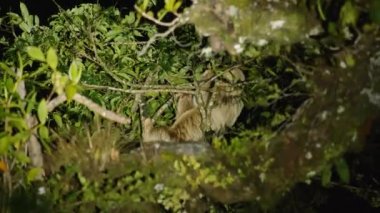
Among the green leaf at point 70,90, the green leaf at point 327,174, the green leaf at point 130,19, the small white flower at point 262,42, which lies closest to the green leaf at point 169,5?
the small white flower at point 262,42

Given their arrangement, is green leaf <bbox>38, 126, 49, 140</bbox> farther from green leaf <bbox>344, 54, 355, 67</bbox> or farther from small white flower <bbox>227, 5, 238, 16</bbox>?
green leaf <bbox>344, 54, 355, 67</bbox>

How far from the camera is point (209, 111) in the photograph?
11.6ft

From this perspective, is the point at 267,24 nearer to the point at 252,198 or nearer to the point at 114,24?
the point at 252,198

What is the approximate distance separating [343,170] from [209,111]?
1.43m

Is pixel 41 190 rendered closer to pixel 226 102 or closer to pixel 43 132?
pixel 43 132

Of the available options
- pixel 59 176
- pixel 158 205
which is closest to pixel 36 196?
pixel 59 176

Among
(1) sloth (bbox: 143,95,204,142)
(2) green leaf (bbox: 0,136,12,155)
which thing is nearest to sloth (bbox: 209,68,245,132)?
(1) sloth (bbox: 143,95,204,142)

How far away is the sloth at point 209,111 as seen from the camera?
346cm

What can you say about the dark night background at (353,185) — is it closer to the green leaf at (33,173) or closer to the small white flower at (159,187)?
the small white flower at (159,187)

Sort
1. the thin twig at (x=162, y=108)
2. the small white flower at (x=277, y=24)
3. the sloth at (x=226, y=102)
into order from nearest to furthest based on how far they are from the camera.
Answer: the small white flower at (x=277, y=24) → the sloth at (x=226, y=102) → the thin twig at (x=162, y=108)

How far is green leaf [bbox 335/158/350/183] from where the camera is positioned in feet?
7.17

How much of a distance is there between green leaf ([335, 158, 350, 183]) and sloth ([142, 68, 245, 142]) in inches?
49.7

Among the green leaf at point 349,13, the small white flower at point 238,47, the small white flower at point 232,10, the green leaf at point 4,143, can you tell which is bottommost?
the green leaf at point 4,143

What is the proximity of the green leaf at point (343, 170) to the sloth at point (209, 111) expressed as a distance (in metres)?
1.26
